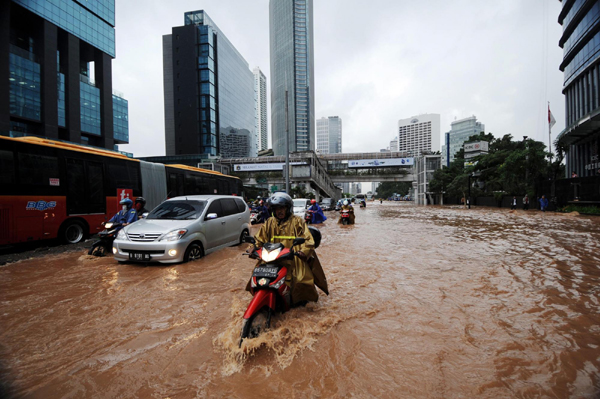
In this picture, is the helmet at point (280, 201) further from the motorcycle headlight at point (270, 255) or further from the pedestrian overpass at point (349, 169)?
the pedestrian overpass at point (349, 169)

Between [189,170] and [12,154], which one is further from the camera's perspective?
[189,170]

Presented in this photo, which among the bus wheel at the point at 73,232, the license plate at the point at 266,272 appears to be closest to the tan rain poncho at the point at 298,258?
the license plate at the point at 266,272

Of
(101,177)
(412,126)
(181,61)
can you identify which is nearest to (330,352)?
(101,177)

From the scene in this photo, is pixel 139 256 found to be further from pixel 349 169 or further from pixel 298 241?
pixel 349 169

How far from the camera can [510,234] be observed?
1119 cm

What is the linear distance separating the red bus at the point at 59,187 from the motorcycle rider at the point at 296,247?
807 centimetres

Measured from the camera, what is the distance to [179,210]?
7.01 meters

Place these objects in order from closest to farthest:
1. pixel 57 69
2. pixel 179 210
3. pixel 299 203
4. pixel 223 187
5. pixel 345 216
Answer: pixel 179 210 → pixel 345 216 → pixel 223 187 → pixel 299 203 → pixel 57 69

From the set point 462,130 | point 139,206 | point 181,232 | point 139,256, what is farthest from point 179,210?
point 462,130

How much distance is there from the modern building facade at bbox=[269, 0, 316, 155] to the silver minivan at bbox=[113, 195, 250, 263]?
7942 cm

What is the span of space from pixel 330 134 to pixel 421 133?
166 ft

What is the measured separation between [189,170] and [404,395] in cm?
1499

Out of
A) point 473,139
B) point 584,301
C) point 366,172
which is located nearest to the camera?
point 584,301

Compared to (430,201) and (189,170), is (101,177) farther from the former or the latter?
(430,201)
